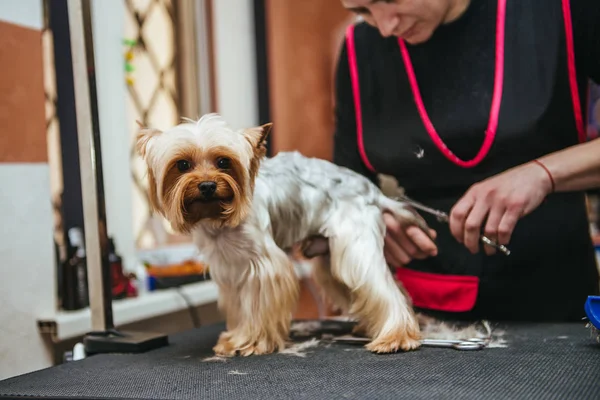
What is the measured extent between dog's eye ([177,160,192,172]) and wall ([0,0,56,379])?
458mm

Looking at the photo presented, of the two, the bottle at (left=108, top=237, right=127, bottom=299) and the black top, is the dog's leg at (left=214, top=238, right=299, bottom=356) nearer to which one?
Result: the black top

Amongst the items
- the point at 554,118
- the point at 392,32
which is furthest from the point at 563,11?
the point at 392,32

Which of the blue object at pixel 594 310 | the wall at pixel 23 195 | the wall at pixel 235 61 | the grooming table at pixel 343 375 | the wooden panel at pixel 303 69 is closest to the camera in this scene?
the grooming table at pixel 343 375

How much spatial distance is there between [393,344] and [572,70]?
608 mm

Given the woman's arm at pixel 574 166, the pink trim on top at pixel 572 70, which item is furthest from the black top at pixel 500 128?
the woman's arm at pixel 574 166

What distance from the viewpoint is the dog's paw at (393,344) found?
1039 mm

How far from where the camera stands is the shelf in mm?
1400

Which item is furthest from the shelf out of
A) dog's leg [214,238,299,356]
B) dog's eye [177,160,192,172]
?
dog's eye [177,160,192,172]

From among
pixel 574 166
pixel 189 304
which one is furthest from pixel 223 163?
pixel 189 304

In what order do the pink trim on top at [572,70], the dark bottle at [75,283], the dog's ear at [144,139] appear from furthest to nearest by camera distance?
the dark bottle at [75,283]
the pink trim on top at [572,70]
the dog's ear at [144,139]

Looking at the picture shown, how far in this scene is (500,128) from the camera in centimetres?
121

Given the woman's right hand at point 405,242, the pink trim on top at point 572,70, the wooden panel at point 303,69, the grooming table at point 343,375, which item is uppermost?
the wooden panel at point 303,69

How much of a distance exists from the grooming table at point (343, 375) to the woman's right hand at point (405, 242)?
0.22m

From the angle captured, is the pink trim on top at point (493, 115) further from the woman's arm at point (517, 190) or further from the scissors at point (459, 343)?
the scissors at point (459, 343)
